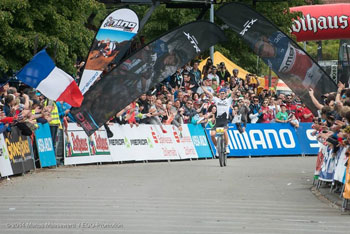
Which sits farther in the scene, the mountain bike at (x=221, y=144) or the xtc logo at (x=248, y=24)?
the mountain bike at (x=221, y=144)

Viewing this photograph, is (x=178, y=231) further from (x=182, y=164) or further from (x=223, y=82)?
(x=223, y=82)

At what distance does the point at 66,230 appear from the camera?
10.1 m

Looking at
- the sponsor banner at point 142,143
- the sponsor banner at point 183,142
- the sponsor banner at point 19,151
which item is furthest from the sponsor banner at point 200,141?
the sponsor banner at point 19,151

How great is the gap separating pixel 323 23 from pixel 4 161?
85.6ft

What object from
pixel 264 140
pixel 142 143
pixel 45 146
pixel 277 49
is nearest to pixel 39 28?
pixel 142 143

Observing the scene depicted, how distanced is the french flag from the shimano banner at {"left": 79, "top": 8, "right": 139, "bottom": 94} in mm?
4085

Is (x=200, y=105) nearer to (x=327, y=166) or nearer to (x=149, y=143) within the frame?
(x=149, y=143)

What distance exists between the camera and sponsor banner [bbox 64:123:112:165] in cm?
2270

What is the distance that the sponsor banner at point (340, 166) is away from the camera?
46.4ft

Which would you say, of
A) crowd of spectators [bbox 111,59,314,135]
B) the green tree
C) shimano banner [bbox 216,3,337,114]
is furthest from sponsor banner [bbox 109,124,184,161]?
shimano banner [bbox 216,3,337,114]

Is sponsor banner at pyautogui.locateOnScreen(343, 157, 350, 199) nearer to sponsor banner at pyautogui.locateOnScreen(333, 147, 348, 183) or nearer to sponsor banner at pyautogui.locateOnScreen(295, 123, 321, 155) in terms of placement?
sponsor banner at pyautogui.locateOnScreen(333, 147, 348, 183)

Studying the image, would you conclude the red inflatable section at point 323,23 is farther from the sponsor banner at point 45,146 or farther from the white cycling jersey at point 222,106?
the sponsor banner at point 45,146

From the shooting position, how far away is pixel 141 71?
2314 cm

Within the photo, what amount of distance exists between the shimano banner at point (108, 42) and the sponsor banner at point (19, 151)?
13.2 ft
